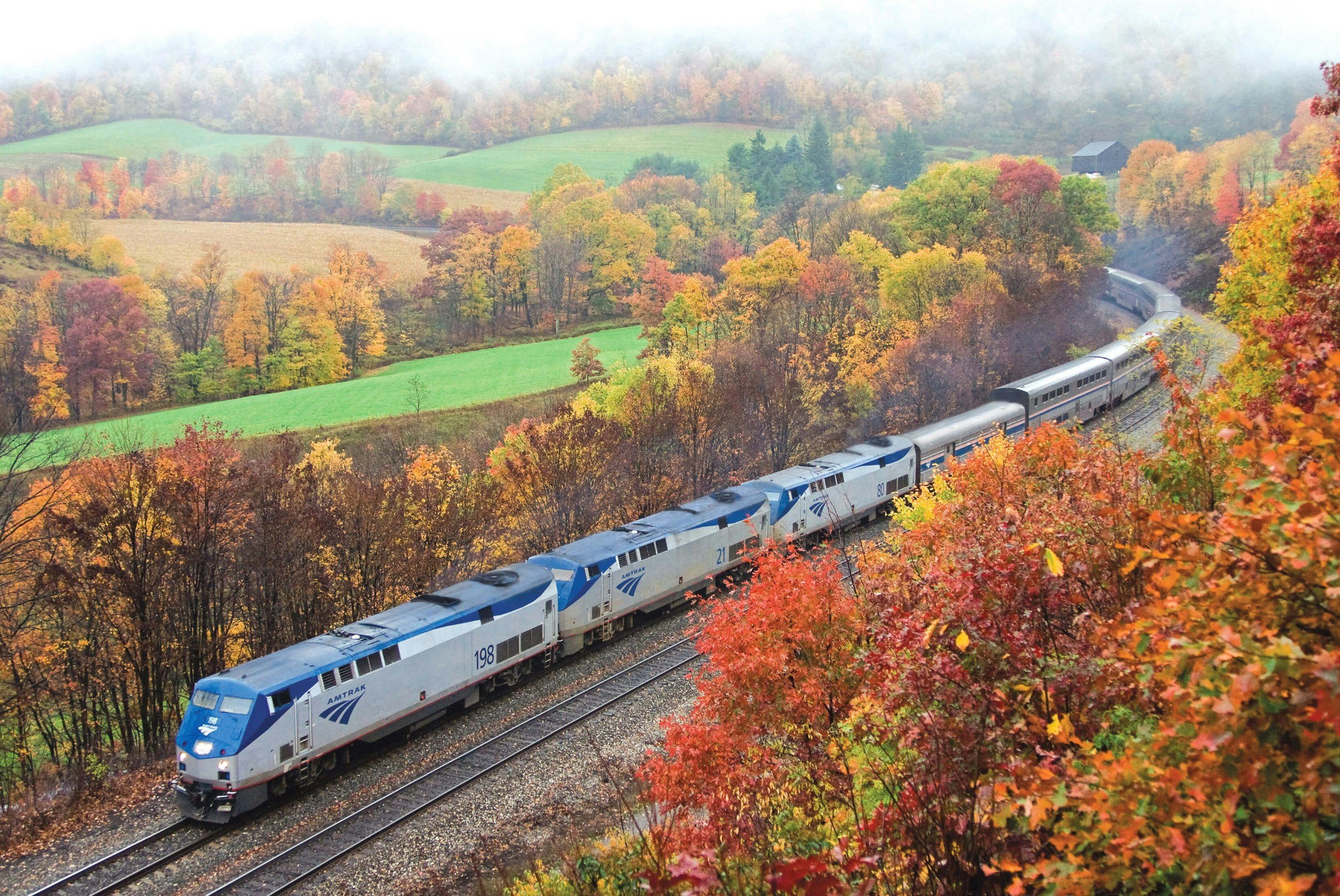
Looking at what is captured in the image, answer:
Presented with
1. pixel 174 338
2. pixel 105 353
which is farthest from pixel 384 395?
pixel 174 338

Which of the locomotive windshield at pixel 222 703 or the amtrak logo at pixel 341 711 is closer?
the locomotive windshield at pixel 222 703

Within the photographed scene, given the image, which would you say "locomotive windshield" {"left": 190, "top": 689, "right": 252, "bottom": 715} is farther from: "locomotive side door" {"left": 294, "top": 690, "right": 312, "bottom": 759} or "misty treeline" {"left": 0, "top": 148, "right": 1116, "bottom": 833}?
"misty treeline" {"left": 0, "top": 148, "right": 1116, "bottom": 833}

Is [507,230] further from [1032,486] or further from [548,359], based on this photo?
[1032,486]

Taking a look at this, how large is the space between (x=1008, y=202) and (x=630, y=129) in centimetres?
13125

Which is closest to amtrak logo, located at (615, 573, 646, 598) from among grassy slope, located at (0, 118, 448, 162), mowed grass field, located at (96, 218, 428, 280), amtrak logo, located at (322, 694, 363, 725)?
amtrak logo, located at (322, 694, 363, 725)

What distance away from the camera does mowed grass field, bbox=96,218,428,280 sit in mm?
114812

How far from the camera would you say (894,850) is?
953 cm

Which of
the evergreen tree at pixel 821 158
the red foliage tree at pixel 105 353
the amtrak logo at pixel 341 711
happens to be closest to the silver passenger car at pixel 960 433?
the amtrak logo at pixel 341 711

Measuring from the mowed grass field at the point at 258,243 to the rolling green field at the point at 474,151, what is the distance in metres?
32.1

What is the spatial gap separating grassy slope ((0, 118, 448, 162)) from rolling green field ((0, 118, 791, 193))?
184mm

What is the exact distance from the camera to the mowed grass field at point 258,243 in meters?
115

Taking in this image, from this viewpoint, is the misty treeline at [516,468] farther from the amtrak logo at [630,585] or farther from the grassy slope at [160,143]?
the grassy slope at [160,143]

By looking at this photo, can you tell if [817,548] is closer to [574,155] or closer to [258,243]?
[258,243]

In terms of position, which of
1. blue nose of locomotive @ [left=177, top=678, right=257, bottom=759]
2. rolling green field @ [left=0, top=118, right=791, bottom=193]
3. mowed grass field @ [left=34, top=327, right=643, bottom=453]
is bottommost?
mowed grass field @ [left=34, top=327, right=643, bottom=453]
